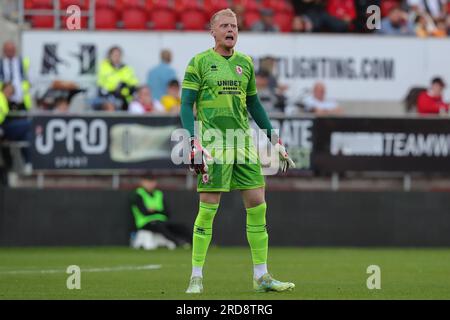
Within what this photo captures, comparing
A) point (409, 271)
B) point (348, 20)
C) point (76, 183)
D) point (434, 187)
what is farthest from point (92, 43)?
point (409, 271)

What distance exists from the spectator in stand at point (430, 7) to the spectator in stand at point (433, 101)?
11.6 feet

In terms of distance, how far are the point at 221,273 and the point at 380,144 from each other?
299 inches

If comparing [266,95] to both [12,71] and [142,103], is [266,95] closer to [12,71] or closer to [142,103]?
[142,103]

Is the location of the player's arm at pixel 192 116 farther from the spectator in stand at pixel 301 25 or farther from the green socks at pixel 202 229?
the spectator in stand at pixel 301 25

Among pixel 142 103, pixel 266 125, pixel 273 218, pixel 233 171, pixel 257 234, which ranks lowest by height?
pixel 273 218

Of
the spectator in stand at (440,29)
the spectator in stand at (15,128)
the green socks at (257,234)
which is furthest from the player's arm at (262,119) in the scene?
the spectator in stand at (440,29)

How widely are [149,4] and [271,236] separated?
592 centimetres

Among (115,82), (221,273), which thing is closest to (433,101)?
(115,82)

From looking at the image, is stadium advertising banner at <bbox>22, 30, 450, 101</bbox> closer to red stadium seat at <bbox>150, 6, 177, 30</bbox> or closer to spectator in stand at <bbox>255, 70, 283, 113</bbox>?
red stadium seat at <bbox>150, 6, 177, 30</bbox>

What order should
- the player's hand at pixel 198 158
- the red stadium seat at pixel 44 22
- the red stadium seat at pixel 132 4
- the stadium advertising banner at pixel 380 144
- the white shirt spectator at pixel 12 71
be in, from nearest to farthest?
1. the player's hand at pixel 198 158
2. the stadium advertising banner at pixel 380 144
3. the white shirt spectator at pixel 12 71
4. the red stadium seat at pixel 44 22
5. the red stadium seat at pixel 132 4

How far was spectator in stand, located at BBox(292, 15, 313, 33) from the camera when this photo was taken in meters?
23.1

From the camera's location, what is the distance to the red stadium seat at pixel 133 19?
2325 cm

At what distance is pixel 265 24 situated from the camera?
76.8ft
